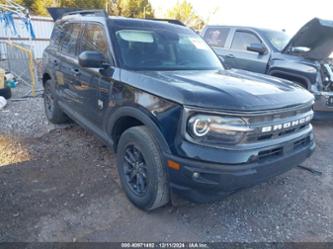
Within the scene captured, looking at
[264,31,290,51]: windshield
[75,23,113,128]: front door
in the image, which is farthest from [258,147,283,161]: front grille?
[264,31,290,51]: windshield

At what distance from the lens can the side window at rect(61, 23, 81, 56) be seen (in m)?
4.12

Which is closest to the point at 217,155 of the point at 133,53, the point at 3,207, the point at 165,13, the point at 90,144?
the point at 133,53

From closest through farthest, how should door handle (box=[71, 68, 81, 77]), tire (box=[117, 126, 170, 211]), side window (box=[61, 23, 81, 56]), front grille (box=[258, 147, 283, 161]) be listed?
1. front grille (box=[258, 147, 283, 161])
2. tire (box=[117, 126, 170, 211])
3. door handle (box=[71, 68, 81, 77])
4. side window (box=[61, 23, 81, 56])

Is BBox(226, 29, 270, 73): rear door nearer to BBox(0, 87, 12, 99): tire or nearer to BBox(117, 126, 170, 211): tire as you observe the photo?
BBox(117, 126, 170, 211): tire

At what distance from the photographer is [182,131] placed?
7.70 ft

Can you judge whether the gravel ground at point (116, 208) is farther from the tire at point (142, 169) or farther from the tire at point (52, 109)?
the tire at point (52, 109)

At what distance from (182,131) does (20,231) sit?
177cm

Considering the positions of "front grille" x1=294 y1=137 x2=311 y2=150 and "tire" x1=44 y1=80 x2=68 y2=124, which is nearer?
"front grille" x1=294 y1=137 x2=311 y2=150

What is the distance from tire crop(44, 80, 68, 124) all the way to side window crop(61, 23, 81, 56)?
916 millimetres

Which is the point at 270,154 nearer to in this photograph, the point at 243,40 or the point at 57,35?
the point at 57,35

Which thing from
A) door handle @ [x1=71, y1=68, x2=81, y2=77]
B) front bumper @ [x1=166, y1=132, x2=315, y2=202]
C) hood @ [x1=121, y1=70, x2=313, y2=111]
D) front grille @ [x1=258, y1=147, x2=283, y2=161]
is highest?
hood @ [x1=121, y1=70, x2=313, y2=111]

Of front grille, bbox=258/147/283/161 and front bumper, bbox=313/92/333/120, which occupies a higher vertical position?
front grille, bbox=258/147/283/161

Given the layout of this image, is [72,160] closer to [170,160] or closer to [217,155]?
[170,160]

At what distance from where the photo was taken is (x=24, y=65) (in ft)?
28.4
